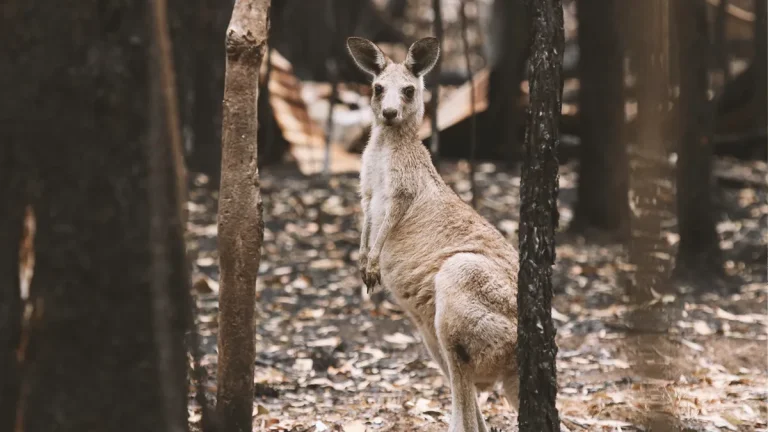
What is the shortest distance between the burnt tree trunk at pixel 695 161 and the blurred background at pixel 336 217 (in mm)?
23

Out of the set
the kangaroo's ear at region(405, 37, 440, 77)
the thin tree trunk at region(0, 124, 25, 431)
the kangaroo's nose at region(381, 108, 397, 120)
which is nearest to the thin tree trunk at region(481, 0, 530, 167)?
the kangaroo's ear at region(405, 37, 440, 77)

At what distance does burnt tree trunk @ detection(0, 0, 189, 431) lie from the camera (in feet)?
13.0

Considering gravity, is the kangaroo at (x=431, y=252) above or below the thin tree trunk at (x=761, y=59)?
below

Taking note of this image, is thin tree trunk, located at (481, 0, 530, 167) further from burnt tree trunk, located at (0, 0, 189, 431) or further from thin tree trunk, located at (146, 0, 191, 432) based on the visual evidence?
thin tree trunk, located at (146, 0, 191, 432)

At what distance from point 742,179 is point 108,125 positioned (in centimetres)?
1150

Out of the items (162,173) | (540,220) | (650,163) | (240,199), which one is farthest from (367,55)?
(162,173)

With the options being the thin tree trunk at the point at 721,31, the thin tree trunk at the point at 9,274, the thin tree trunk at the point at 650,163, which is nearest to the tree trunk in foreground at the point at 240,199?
the thin tree trunk at the point at 9,274

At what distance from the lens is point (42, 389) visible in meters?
4.12

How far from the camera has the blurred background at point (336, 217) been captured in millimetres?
3977

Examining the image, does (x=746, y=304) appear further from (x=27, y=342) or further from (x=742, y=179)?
(x=27, y=342)

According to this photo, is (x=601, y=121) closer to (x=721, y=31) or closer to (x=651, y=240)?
(x=721, y=31)

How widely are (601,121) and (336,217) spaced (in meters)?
3.57

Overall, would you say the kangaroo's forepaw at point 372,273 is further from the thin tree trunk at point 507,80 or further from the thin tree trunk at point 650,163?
the thin tree trunk at point 507,80

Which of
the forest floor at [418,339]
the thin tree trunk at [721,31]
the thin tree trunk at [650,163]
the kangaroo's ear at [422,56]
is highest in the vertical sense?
the thin tree trunk at [721,31]
